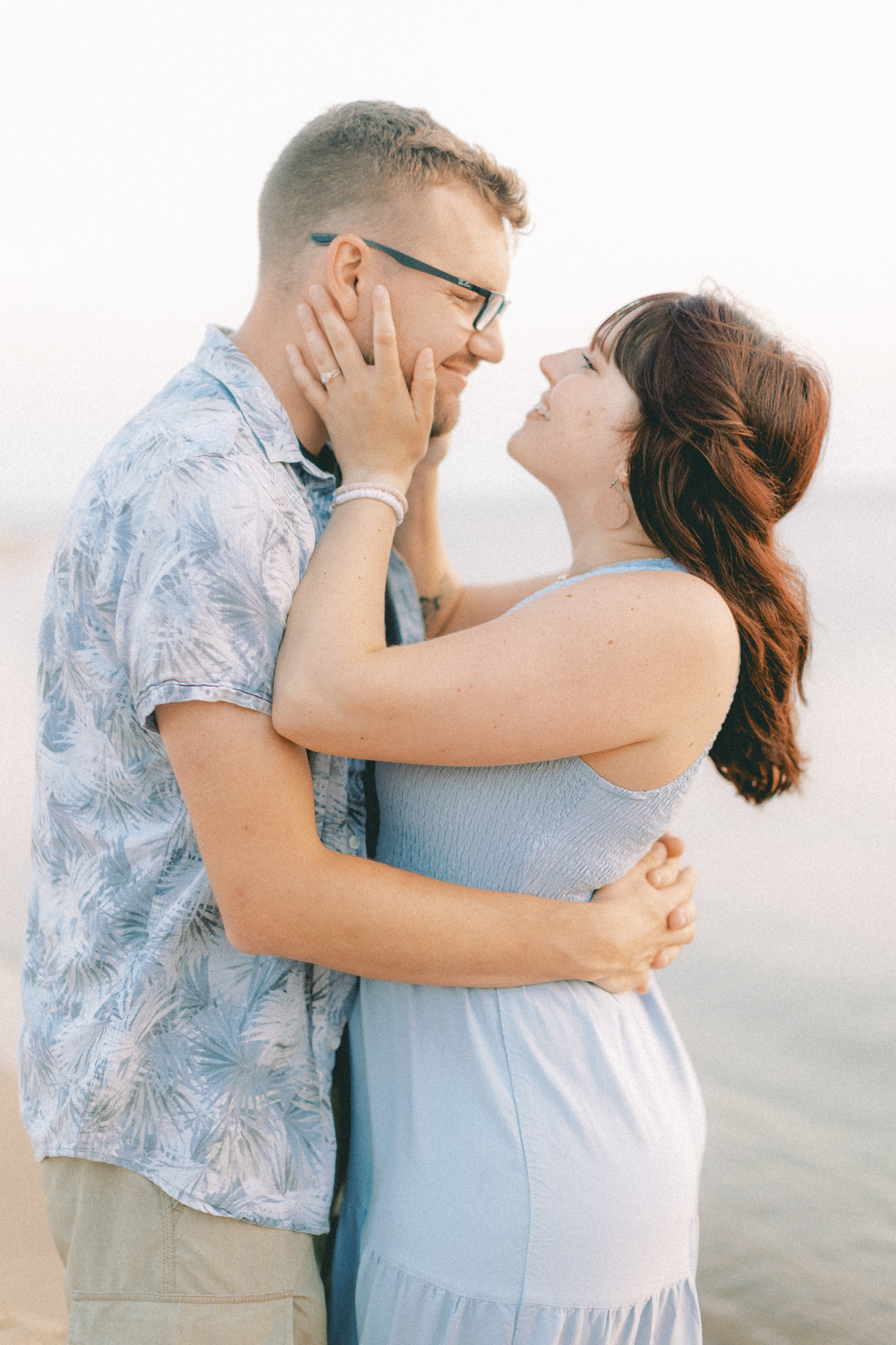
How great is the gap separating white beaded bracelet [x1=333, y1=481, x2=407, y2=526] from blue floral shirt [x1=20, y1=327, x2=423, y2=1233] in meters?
0.09

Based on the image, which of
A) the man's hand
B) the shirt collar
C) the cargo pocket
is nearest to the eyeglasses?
the shirt collar

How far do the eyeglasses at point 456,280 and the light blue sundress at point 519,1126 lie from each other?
1.95 ft

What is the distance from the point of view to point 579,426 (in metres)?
2.21

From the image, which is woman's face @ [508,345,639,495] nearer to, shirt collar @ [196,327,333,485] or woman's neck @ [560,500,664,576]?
woman's neck @ [560,500,664,576]

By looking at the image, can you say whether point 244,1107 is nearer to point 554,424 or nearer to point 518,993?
point 518,993

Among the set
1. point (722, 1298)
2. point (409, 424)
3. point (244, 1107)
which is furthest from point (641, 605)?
point (722, 1298)

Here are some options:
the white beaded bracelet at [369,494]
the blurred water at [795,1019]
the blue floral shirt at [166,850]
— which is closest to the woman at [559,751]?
the white beaded bracelet at [369,494]

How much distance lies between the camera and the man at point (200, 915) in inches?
66.2

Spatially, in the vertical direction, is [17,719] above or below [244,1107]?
below

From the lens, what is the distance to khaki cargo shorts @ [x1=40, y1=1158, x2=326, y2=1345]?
1767 millimetres

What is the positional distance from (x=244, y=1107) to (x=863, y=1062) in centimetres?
407

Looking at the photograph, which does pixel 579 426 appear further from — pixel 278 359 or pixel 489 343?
pixel 278 359

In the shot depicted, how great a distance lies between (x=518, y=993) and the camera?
1914mm

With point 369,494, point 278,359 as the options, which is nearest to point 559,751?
point 369,494
